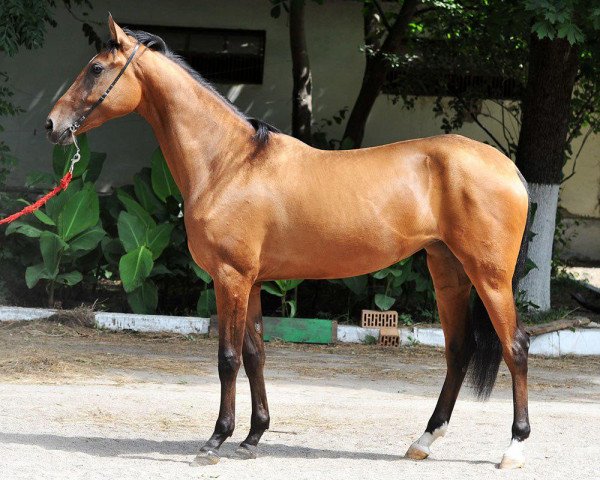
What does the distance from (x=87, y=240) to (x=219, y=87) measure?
3642 mm

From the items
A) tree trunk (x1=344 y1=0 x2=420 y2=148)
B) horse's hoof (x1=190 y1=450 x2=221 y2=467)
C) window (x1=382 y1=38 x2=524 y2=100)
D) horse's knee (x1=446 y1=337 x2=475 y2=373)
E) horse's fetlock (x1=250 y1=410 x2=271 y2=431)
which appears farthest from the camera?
window (x1=382 y1=38 x2=524 y2=100)

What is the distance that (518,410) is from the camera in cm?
520

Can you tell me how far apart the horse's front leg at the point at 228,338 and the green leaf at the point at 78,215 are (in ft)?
15.3

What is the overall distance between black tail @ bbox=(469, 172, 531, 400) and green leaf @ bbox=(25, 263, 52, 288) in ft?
17.2

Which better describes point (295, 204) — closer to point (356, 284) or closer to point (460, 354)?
point (460, 354)

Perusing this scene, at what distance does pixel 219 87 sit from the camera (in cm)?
1250

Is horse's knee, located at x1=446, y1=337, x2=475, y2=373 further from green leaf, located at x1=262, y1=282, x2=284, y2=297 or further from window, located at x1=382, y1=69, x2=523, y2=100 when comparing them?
window, located at x1=382, y1=69, x2=523, y2=100

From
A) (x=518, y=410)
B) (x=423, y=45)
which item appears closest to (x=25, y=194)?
(x=423, y=45)

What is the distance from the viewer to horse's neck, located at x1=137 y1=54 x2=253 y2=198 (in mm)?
5305

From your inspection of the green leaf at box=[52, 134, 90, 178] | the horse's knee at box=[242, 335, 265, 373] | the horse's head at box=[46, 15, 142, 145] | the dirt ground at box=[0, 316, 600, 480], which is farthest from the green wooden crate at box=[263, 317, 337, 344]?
the horse's head at box=[46, 15, 142, 145]

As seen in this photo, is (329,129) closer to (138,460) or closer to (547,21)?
(547,21)

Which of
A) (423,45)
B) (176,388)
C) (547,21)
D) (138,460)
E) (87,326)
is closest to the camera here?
(138,460)

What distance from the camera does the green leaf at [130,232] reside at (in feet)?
31.0

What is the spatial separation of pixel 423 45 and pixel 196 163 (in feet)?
23.7
